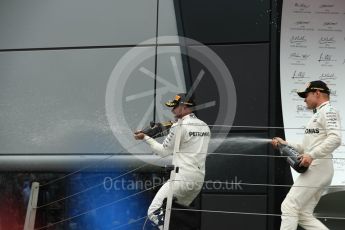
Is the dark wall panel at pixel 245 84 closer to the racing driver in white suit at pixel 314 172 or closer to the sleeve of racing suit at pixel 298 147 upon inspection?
the sleeve of racing suit at pixel 298 147

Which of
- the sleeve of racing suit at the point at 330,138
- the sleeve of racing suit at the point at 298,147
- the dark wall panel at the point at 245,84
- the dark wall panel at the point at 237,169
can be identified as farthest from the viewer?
the dark wall panel at the point at 245,84

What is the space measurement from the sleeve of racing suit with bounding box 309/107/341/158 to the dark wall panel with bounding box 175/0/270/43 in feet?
9.04

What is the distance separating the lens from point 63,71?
909 centimetres

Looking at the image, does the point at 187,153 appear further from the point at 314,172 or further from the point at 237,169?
the point at 237,169

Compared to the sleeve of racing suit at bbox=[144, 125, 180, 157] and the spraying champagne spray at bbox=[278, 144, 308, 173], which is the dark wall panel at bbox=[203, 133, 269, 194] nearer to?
the sleeve of racing suit at bbox=[144, 125, 180, 157]

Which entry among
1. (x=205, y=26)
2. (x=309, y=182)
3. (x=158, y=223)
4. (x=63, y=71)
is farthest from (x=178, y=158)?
(x=63, y=71)

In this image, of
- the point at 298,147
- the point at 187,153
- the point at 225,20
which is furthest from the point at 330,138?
the point at 225,20

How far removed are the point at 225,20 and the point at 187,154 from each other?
2.59 meters

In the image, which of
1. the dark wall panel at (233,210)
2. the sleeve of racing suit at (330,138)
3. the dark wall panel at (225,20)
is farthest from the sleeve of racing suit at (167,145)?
the dark wall panel at (225,20)

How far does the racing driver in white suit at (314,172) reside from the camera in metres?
5.58

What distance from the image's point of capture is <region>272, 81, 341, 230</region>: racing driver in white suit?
220 inches

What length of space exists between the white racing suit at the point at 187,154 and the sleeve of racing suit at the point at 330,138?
1419mm

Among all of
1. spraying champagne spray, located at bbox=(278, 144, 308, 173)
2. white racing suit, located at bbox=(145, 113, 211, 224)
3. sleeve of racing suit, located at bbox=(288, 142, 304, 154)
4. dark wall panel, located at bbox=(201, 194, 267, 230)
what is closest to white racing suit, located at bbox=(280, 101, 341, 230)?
spraying champagne spray, located at bbox=(278, 144, 308, 173)

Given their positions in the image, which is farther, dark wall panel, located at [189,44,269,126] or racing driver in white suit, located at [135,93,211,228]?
dark wall panel, located at [189,44,269,126]
